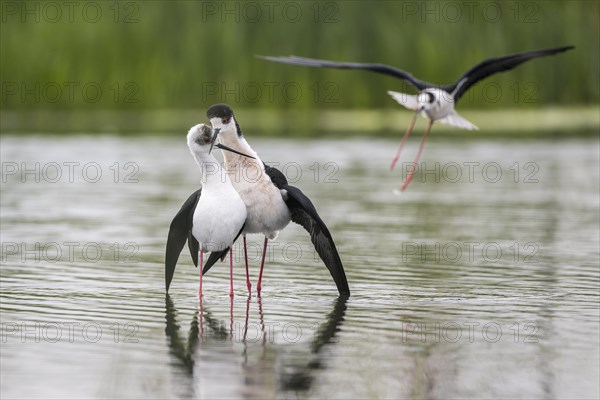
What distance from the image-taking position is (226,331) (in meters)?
8.75

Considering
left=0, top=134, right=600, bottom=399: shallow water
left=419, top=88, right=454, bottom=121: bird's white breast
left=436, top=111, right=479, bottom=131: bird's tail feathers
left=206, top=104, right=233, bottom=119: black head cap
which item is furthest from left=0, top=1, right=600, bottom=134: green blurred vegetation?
left=206, top=104, right=233, bottom=119: black head cap

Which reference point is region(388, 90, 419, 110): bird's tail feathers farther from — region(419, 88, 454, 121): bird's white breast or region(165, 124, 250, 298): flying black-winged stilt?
region(165, 124, 250, 298): flying black-winged stilt

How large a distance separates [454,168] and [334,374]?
15652mm

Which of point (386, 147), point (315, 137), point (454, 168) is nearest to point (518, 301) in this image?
point (454, 168)

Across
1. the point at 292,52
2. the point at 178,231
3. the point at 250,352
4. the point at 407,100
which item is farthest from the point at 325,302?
A: the point at 292,52

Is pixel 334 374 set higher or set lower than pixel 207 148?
lower

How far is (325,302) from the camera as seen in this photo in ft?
32.3

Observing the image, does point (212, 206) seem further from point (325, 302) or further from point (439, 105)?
point (439, 105)

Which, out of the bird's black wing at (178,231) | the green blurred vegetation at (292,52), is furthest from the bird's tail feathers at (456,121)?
the green blurred vegetation at (292,52)

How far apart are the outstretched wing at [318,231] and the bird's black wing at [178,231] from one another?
0.72m

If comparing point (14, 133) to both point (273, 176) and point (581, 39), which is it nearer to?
point (581, 39)

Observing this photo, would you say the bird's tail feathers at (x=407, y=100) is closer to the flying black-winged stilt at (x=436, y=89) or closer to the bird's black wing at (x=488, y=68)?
the flying black-winged stilt at (x=436, y=89)

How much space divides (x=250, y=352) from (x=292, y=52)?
24.6m

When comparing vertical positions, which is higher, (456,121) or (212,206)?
(456,121)
